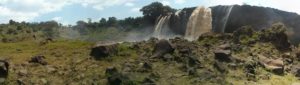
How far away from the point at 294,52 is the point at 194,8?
16812mm

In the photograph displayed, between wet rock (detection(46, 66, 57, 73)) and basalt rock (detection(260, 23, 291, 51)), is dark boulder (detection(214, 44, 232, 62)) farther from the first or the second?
wet rock (detection(46, 66, 57, 73))

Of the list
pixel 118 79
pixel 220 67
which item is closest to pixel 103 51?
pixel 118 79

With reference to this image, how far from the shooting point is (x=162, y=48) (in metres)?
28.5

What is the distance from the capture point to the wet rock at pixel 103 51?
29500 millimetres

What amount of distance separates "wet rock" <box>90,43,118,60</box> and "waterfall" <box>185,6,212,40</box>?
14175mm

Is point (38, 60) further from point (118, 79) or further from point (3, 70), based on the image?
point (118, 79)

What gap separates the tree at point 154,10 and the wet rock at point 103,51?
99.1 feet

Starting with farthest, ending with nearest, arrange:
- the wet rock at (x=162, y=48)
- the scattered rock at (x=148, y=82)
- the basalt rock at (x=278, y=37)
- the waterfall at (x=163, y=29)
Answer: the waterfall at (x=163, y=29)
the basalt rock at (x=278, y=37)
the wet rock at (x=162, y=48)
the scattered rock at (x=148, y=82)

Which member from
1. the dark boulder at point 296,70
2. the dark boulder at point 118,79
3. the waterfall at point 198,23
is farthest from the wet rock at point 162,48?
the waterfall at point 198,23

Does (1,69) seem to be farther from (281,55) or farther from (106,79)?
(281,55)

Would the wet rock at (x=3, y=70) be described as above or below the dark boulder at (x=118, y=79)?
above

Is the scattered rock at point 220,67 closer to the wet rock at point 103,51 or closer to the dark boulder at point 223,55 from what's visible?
the dark boulder at point 223,55

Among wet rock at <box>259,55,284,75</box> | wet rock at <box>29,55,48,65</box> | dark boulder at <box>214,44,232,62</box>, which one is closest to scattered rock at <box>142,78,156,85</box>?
dark boulder at <box>214,44,232,62</box>

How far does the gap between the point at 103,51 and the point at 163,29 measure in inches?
797
